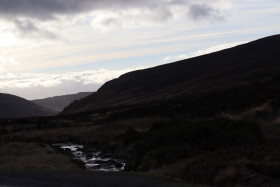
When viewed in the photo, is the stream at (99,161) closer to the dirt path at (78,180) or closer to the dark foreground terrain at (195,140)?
the dark foreground terrain at (195,140)

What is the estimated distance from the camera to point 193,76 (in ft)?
440

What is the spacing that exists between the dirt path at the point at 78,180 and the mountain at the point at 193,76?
244ft

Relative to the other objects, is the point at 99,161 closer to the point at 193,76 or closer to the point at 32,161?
the point at 32,161

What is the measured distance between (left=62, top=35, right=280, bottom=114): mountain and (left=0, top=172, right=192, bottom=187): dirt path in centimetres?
7436

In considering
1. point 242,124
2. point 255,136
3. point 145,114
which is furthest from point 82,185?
point 145,114

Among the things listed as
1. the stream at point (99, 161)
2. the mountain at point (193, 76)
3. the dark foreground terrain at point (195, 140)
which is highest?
the mountain at point (193, 76)

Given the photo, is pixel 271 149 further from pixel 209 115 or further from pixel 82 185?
pixel 209 115

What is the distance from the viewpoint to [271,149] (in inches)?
798

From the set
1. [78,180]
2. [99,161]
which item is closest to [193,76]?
[99,161]

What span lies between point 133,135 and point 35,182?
67.0ft

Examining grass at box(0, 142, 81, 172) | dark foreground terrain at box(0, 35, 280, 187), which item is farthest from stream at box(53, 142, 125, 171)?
grass at box(0, 142, 81, 172)

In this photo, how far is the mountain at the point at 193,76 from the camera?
106 meters

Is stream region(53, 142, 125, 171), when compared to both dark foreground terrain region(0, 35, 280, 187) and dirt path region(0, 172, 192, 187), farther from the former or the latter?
dirt path region(0, 172, 192, 187)

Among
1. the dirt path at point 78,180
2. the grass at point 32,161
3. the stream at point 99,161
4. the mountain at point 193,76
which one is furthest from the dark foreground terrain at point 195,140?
the mountain at point 193,76
